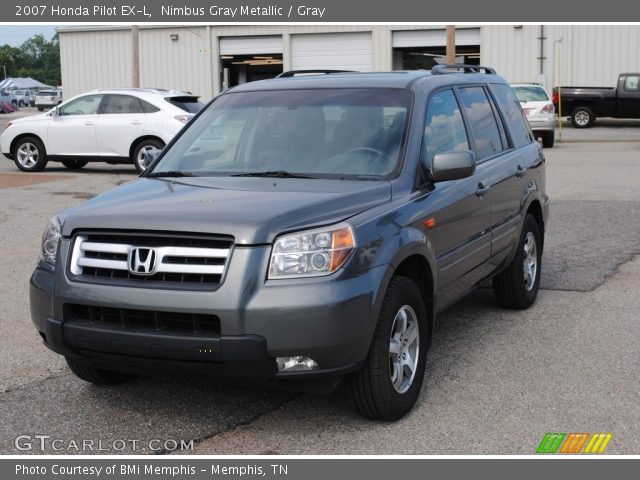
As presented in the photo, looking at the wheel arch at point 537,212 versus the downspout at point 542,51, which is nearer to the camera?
the wheel arch at point 537,212

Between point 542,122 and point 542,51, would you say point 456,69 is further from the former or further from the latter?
point 542,51

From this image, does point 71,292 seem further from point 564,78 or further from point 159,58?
point 159,58

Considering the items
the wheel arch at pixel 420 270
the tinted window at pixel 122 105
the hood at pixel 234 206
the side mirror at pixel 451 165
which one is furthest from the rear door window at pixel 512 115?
the tinted window at pixel 122 105

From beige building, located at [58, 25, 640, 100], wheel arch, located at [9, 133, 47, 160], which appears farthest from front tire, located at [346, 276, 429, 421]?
beige building, located at [58, 25, 640, 100]

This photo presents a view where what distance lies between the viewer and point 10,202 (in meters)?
13.8

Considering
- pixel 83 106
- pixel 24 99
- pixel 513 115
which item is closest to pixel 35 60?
pixel 24 99

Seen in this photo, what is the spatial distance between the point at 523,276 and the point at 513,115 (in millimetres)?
1284

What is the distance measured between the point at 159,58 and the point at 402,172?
38106 millimetres

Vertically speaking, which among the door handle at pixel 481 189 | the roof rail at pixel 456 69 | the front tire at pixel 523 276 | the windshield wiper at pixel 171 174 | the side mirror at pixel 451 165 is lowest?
the front tire at pixel 523 276

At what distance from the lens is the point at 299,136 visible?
5547 millimetres

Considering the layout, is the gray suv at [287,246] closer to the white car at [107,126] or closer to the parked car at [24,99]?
the white car at [107,126]

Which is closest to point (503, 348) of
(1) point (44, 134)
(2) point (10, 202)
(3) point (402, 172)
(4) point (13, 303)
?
(3) point (402, 172)

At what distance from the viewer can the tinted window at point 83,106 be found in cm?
1822

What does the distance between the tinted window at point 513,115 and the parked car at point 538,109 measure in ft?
56.0
